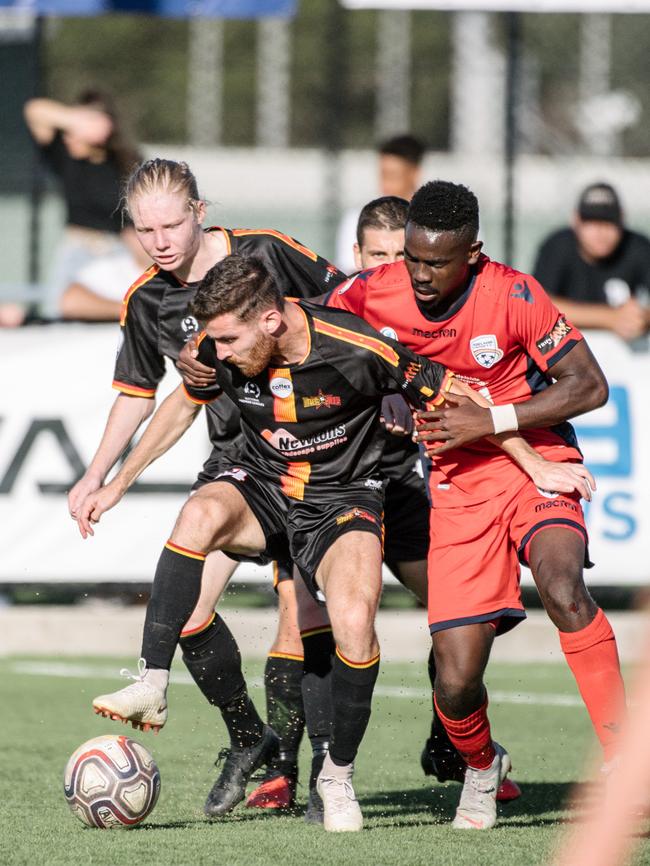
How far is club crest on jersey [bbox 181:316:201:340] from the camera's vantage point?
621 cm

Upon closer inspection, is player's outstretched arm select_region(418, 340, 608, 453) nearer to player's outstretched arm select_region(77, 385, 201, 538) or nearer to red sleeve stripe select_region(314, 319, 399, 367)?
red sleeve stripe select_region(314, 319, 399, 367)

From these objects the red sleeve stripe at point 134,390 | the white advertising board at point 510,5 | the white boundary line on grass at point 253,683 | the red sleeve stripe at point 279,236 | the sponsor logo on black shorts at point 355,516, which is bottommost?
the white boundary line on grass at point 253,683

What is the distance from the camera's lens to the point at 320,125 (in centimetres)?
3194

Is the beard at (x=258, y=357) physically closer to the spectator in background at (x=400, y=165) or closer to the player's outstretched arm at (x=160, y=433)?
the player's outstretched arm at (x=160, y=433)

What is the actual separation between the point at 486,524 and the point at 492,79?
61.3 ft

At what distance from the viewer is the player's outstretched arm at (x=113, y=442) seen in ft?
20.0

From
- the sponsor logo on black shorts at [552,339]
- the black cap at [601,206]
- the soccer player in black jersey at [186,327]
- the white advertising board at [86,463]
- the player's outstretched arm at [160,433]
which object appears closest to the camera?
the sponsor logo on black shorts at [552,339]

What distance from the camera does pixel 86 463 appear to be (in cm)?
1004

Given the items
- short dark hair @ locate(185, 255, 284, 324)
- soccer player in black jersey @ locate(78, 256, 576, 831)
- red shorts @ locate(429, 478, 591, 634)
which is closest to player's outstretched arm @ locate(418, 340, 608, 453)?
soccer player in black jersey @ locate(78, 256, 576, 831)

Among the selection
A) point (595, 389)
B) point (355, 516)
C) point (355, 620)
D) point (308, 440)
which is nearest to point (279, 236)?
point (308, 440)

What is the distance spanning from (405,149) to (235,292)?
460 cm

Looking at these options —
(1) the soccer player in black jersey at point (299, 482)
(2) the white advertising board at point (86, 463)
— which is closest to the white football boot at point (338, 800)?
(1) the soccer player in black jersey at point (299, 482)

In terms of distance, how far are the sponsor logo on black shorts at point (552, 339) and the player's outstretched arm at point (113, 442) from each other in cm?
163

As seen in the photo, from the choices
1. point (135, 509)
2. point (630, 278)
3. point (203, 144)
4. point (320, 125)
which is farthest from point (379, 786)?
point (320, 125)
